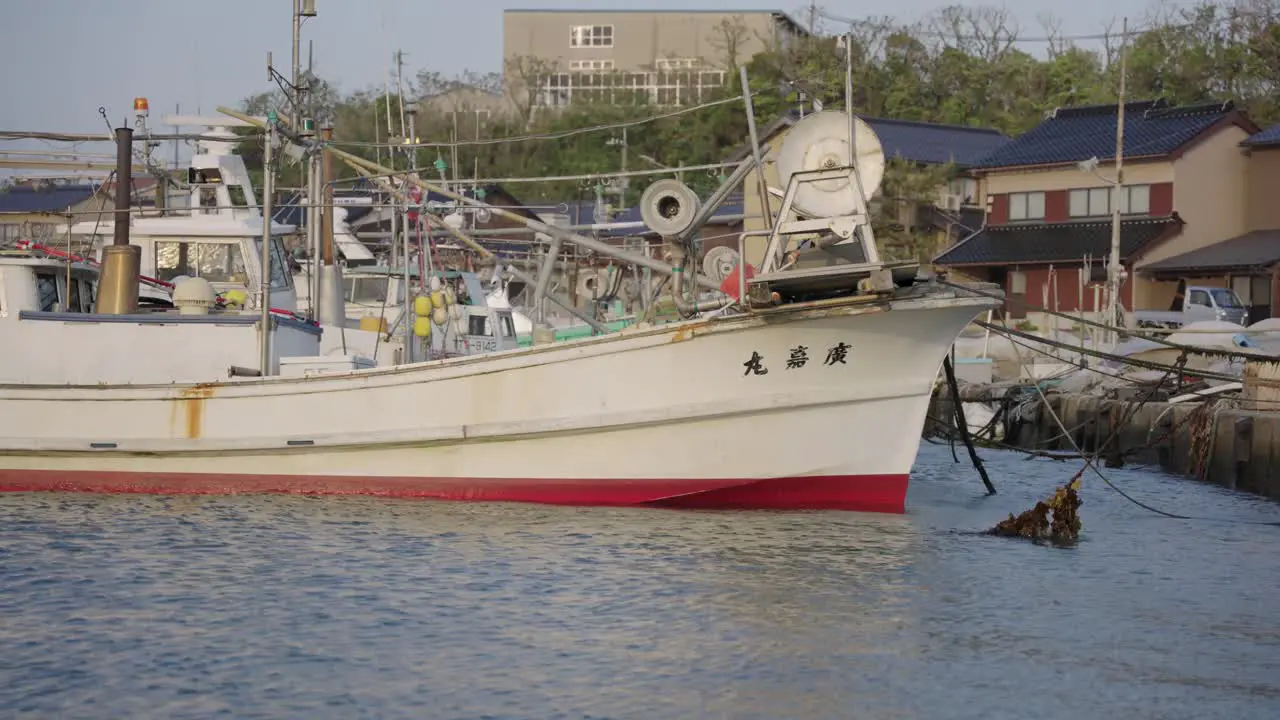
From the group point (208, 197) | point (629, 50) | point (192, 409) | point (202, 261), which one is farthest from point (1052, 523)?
point (629, 50)

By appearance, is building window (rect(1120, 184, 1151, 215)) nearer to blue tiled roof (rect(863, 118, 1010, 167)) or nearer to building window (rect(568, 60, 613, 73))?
blue tiled roof (rect(863, 118, 1010, 167))

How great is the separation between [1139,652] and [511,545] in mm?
5917

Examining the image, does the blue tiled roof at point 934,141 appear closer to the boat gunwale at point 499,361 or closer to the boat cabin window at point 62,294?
the boat cabin window at point 62,294

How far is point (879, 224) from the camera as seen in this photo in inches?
1991

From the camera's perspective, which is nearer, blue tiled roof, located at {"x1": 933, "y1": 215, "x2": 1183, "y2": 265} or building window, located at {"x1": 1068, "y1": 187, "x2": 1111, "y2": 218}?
blue tiled roof, located at {"x1": 933, "y1": 215, "x2": 1183, "y2": 265}

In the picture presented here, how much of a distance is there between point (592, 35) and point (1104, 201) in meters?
44.2

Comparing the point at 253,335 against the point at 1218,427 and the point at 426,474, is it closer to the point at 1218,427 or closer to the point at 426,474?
the point at 426,474

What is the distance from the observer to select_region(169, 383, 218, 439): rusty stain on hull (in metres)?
17.0

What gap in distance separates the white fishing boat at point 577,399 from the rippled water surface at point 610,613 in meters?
0.43

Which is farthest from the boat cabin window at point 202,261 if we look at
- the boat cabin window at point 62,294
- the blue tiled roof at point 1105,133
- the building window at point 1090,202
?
the building window at point 1090,202

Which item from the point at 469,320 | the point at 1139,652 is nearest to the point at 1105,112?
the point at 469,320

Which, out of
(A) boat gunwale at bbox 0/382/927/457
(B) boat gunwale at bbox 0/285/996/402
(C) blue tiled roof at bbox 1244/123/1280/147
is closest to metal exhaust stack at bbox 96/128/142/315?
(B) boat gunwale at bbox 0/285/996/402

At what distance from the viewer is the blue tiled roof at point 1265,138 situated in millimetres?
46812

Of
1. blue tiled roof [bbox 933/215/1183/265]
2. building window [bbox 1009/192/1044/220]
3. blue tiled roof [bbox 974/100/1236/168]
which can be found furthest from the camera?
building window [bbox 1009/192/1044/220]
